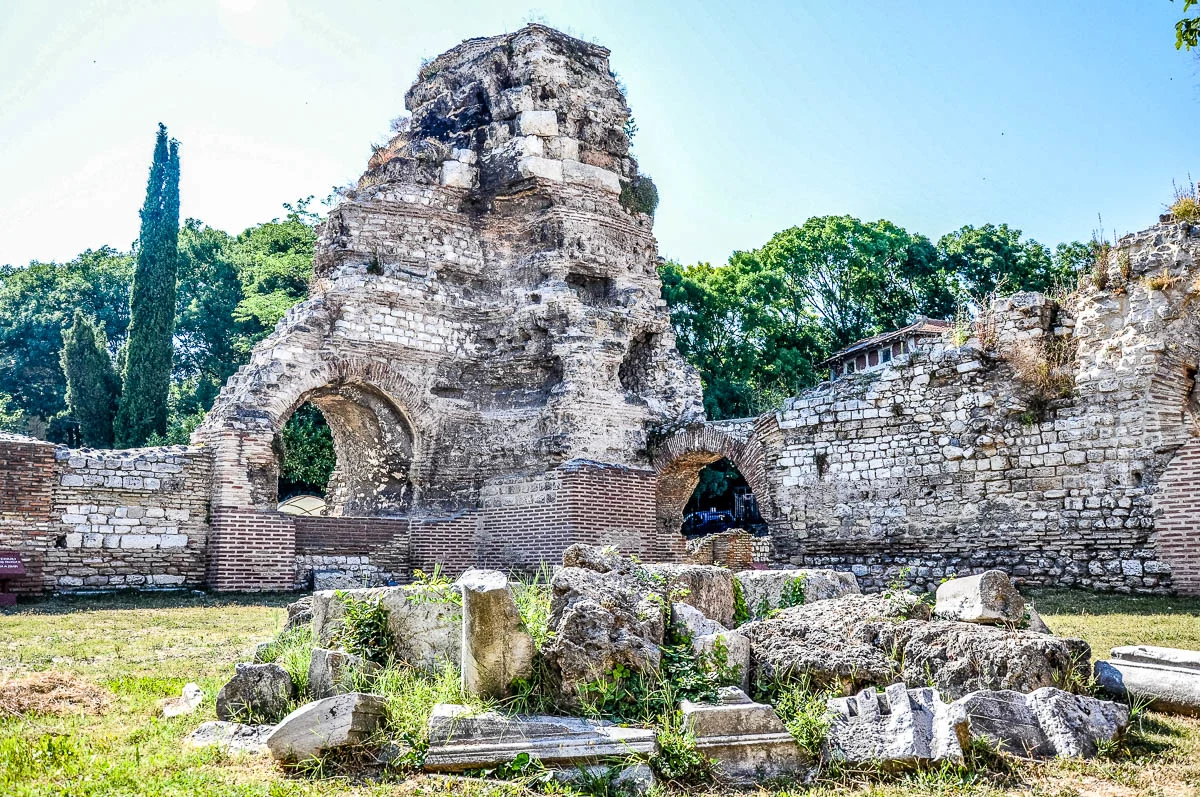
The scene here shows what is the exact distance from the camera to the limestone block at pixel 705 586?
21.3 ft

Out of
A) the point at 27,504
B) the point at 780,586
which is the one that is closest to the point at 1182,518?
the point at 780,586

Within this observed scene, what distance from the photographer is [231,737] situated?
517 centimetres

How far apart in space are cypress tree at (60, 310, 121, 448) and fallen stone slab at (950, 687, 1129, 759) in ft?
97.6

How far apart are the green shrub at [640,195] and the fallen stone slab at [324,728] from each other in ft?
45.9

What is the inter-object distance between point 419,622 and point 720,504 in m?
25.2

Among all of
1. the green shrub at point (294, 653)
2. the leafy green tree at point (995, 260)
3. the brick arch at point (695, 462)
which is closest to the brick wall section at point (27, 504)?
the green shrub at point (294, 653)

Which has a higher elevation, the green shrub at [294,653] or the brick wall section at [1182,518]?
the brick wall section at [1182,518]

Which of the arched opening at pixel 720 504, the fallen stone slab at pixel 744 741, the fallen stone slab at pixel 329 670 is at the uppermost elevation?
the arched opening at pixel 720 504

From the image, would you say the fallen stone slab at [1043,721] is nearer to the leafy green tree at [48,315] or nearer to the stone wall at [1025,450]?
the stone wall at [1025,450]

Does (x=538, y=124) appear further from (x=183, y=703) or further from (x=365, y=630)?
(x=183, y=703)

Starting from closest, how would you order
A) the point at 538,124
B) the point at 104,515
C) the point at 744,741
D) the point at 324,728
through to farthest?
the point at 324,728
the point at 744,741
the point at 104,515
the point at 538,124

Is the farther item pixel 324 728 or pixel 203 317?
pixel 203 317

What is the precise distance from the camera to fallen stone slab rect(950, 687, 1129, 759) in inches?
193

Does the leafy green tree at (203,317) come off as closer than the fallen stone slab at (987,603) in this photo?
No
